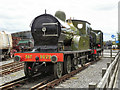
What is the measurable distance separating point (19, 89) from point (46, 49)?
2483mm

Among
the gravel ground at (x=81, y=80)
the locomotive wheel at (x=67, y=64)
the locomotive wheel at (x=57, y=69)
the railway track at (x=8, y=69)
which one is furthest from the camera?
the railway track at (x=8, y=69)

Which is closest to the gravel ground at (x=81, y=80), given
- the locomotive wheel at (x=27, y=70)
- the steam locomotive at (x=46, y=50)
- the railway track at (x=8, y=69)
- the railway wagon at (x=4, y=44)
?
the steam locomotive at (x=46, y=50)

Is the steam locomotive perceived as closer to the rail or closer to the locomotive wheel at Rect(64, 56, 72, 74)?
the locomotive wheel at Rect(64, 56, 72, 74)

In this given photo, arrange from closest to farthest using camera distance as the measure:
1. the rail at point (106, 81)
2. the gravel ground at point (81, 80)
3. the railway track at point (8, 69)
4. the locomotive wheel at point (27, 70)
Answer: the rail at point (106, 81) < the gravel ground at point (81, 80) < the locomotive wheel at point (27, 70) < the railway track at point (8, 69)

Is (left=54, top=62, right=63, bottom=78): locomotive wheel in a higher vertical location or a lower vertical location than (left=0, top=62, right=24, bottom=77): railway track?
higher

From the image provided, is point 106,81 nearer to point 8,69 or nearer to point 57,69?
point 57,69

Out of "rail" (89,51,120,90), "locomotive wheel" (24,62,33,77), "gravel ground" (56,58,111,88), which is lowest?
"gravel ground" (56,58,111,88)

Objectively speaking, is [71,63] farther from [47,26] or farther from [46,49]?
[47,26]

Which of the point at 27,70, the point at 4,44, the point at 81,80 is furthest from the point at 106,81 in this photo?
the point at 4,44

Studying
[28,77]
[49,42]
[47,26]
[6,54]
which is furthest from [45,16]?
[6,54]

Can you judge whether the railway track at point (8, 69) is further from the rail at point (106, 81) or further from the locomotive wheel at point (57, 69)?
the rail at point (106, 81)

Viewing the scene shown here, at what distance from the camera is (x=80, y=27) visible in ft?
37.7

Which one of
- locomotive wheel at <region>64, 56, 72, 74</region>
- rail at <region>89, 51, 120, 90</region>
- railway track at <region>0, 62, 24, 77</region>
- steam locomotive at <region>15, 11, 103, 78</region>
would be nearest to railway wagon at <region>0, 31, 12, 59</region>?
railway track at <region>0, 62, 24, 77</region>

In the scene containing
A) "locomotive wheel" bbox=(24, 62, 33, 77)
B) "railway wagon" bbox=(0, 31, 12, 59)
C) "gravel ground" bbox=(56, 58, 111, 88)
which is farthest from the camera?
"railway wagon" bbox=(0, 31, 12, 59)
